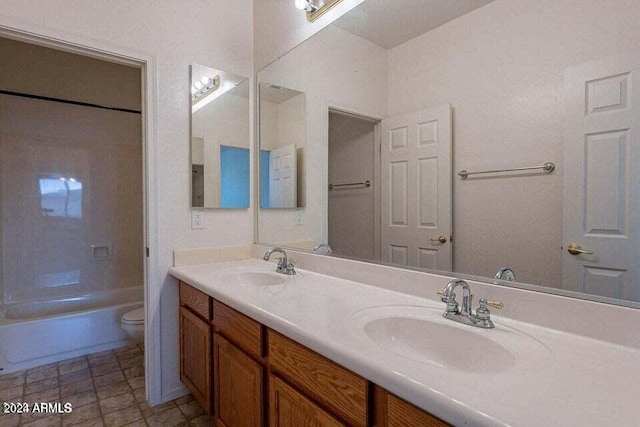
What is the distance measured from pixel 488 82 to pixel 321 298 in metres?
0.95

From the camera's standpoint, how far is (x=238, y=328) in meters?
1.24

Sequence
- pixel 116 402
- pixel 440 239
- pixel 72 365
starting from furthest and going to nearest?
pixel 72 365 < pixel 116 402 < pixel 440 239

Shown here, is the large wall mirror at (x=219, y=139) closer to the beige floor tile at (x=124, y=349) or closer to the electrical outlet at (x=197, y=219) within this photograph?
the electrical outlet at (x=197, y=219)

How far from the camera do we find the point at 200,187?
1.97 meters

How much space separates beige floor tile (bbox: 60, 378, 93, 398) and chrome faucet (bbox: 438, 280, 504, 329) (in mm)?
2223

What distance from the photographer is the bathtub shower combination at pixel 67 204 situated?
2.46 metres

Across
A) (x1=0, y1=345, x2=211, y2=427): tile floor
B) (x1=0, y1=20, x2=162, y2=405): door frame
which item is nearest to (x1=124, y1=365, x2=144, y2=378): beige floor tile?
(x1=0, y1=345, x2=211, y2=427): tile floor

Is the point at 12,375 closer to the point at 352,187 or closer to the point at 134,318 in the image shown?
the point at 134,318

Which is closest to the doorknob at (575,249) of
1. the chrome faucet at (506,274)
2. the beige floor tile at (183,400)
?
the chrome faucet at (506,274)

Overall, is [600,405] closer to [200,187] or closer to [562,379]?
[562,379]

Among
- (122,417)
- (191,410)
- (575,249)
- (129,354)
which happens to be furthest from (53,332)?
(575,249)

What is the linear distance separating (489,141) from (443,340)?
2.19ft

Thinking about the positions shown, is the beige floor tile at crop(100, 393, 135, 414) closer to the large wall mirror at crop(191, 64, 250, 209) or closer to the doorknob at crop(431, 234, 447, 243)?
the large wall mirror at crop(191, 64, 250, 209)

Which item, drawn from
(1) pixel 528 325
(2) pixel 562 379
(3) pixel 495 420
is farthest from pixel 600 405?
(1) pixel 528 325
